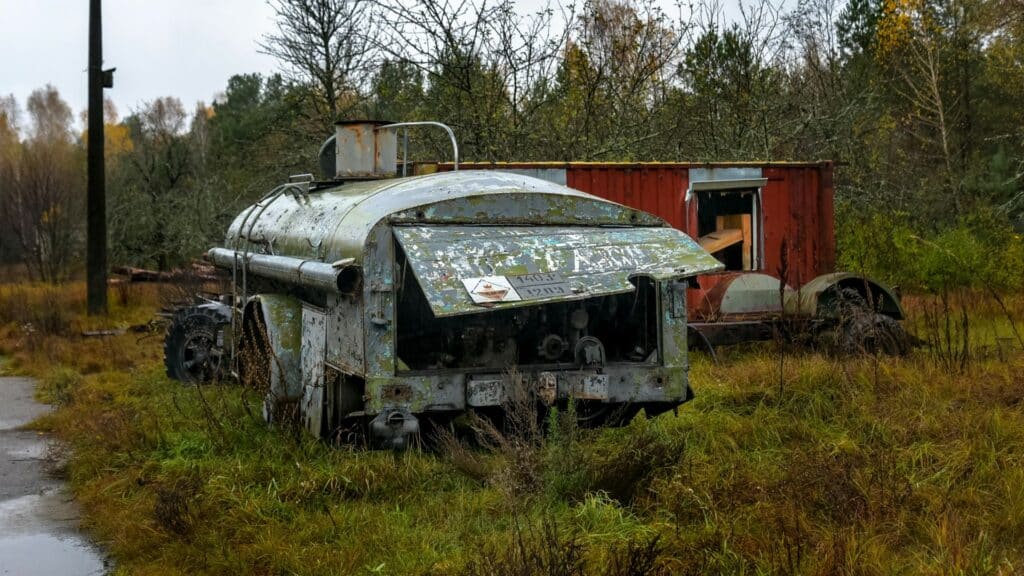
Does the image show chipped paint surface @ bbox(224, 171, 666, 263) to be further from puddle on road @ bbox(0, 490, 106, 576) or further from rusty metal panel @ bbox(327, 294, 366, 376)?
puddle on road @ bbox(0, 490, 106, 576)

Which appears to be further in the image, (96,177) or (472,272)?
(96,177)

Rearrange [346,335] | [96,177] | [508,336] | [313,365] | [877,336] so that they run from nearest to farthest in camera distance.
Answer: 1. [346,335]
2. [508,336]
3. [313,365]
4. [877,336]
5. [96,177]

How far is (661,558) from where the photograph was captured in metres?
4.44

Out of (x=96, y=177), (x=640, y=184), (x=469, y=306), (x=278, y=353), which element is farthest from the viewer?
(x=96, y=177)

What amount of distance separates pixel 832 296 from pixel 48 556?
7.94 m

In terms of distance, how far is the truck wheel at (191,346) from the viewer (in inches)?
425

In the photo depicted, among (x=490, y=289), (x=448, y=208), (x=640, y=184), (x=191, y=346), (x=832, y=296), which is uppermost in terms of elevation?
(x=640, y=184)

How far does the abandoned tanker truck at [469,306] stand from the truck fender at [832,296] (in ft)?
12.9

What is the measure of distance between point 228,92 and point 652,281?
35628 mm

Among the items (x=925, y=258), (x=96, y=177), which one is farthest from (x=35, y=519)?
(x=925, y=258)

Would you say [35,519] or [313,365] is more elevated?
[313,365]

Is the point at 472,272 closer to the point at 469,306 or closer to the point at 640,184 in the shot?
the point at 469,306

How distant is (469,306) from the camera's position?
5.84 metres

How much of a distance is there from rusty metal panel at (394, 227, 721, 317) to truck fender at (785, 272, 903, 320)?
13.7 feet
